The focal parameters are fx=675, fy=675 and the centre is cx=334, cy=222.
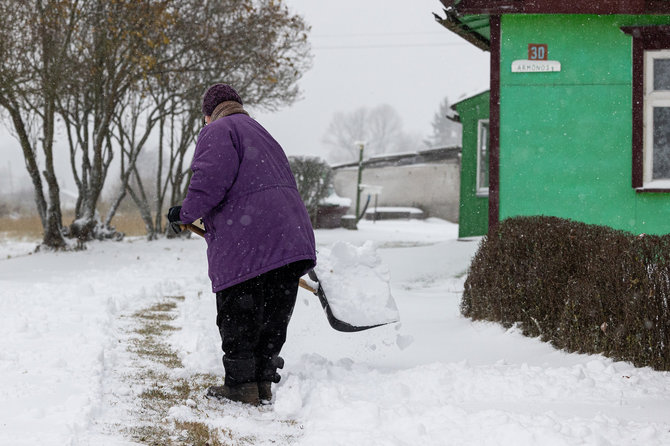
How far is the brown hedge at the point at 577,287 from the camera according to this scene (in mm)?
4090

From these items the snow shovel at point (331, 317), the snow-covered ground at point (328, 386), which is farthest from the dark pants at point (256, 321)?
the snow shovel at point (331, 317)

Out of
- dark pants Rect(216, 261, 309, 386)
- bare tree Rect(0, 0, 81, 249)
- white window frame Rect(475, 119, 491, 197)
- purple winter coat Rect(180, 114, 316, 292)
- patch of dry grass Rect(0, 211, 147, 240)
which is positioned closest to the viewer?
purple winter coat Rect(180, 114, 316, 292)

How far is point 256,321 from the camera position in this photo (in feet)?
12.2

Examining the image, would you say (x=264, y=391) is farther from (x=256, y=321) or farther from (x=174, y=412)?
(x=174, y=412)

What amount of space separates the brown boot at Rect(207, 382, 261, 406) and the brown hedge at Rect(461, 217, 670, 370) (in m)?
2.22

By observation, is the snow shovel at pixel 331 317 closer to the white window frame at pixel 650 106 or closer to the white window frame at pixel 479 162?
the white window frame at pixel 650 106

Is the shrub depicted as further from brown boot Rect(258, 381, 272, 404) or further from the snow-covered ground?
brown boot Rect(258, 381, 272, 404)

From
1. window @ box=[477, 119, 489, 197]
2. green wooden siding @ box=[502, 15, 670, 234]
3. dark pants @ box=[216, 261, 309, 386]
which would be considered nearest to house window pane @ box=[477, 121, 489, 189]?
window @ box=[477, 119, 489, 197]

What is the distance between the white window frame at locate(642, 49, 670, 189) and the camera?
779 cm

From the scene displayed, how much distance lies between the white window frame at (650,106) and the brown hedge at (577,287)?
272 cm

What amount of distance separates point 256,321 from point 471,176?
1260 centimetres

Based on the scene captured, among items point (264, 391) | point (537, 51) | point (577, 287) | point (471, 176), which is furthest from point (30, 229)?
point (577, 287)

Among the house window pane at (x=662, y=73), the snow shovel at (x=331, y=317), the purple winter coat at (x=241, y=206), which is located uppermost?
the house window pane at (x=662, y=73)

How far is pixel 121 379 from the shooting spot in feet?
13.0
